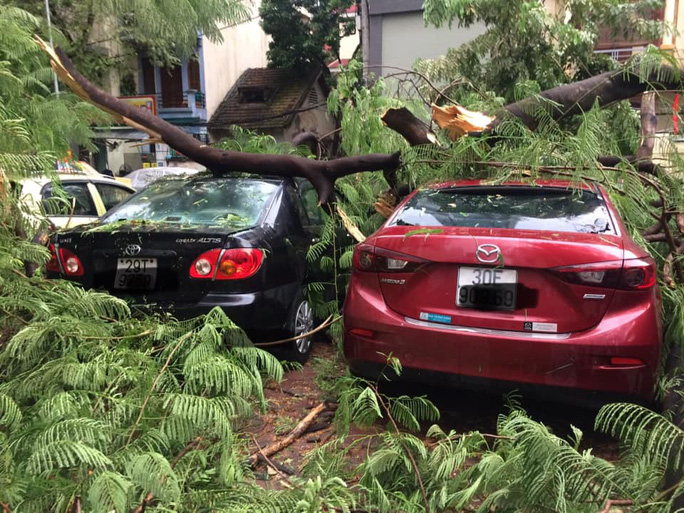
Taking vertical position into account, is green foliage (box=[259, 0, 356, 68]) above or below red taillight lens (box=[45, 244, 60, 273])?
above

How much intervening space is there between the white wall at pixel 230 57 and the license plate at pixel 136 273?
21.5 m

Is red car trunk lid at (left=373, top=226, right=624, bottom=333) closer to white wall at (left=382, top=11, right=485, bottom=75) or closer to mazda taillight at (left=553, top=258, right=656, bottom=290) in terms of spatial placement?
mazda taillight at (left=553, top=258, right=656, bottom=290)

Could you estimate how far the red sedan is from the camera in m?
2.44

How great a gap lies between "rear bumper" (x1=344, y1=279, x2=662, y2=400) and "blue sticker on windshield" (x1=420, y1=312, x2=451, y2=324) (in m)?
0.03

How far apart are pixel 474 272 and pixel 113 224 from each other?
97.3 inches

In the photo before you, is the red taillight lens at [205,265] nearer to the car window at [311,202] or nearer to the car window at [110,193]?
the car window at [311,202]

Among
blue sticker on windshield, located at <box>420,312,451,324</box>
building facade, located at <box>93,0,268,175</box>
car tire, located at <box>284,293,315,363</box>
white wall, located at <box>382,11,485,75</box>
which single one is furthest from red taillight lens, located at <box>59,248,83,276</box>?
building facade, located at <box>93,0,268,175</box>

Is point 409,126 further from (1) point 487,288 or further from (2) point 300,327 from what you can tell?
(1) point 487,288

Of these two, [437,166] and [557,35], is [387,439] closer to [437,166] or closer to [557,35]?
[437,166]

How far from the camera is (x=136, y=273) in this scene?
338 cm

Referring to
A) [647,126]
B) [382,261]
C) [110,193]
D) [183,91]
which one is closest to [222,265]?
[382,261]

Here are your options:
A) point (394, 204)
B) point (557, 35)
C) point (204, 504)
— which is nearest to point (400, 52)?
point (557, 35)

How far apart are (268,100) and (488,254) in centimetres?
2395

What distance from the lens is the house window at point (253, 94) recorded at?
2543 centimetres
